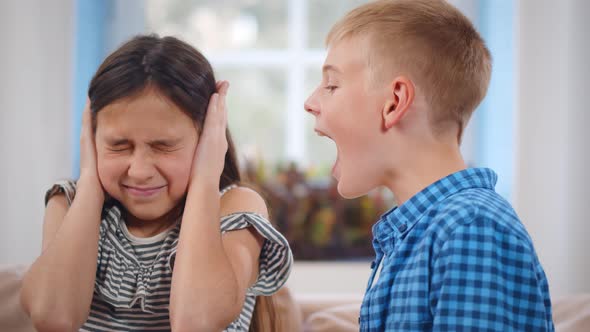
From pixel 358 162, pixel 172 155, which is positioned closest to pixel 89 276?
pixel 172 155

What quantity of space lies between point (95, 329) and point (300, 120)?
2157mm

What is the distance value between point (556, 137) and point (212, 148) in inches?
54.3

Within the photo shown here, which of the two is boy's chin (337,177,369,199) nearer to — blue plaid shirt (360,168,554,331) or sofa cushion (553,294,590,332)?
blue plaid shirt (360,168,554,331)

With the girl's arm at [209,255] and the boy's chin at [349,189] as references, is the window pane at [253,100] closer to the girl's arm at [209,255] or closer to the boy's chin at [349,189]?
the girl's arm at [209,255]

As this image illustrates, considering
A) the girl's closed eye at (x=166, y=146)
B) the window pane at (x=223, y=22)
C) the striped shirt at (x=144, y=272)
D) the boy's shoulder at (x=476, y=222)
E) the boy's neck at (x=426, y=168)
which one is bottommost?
the striped shirt at (x=144, y=272)

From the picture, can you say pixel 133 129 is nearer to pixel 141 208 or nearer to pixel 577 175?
pixel 141 208

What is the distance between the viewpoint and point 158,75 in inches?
44.4

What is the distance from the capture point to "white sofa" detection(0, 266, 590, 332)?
4.58ft

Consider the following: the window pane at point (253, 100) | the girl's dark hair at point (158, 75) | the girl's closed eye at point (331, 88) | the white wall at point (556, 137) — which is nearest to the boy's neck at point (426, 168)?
the girl's closed eye at point (331, 88)

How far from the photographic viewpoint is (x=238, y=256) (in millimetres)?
1128

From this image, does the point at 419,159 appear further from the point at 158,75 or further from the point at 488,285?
the point at 158,75

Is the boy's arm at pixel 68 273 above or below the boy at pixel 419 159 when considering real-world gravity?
below

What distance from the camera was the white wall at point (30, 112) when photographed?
7.37 ft

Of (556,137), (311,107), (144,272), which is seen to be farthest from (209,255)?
(556,137)
